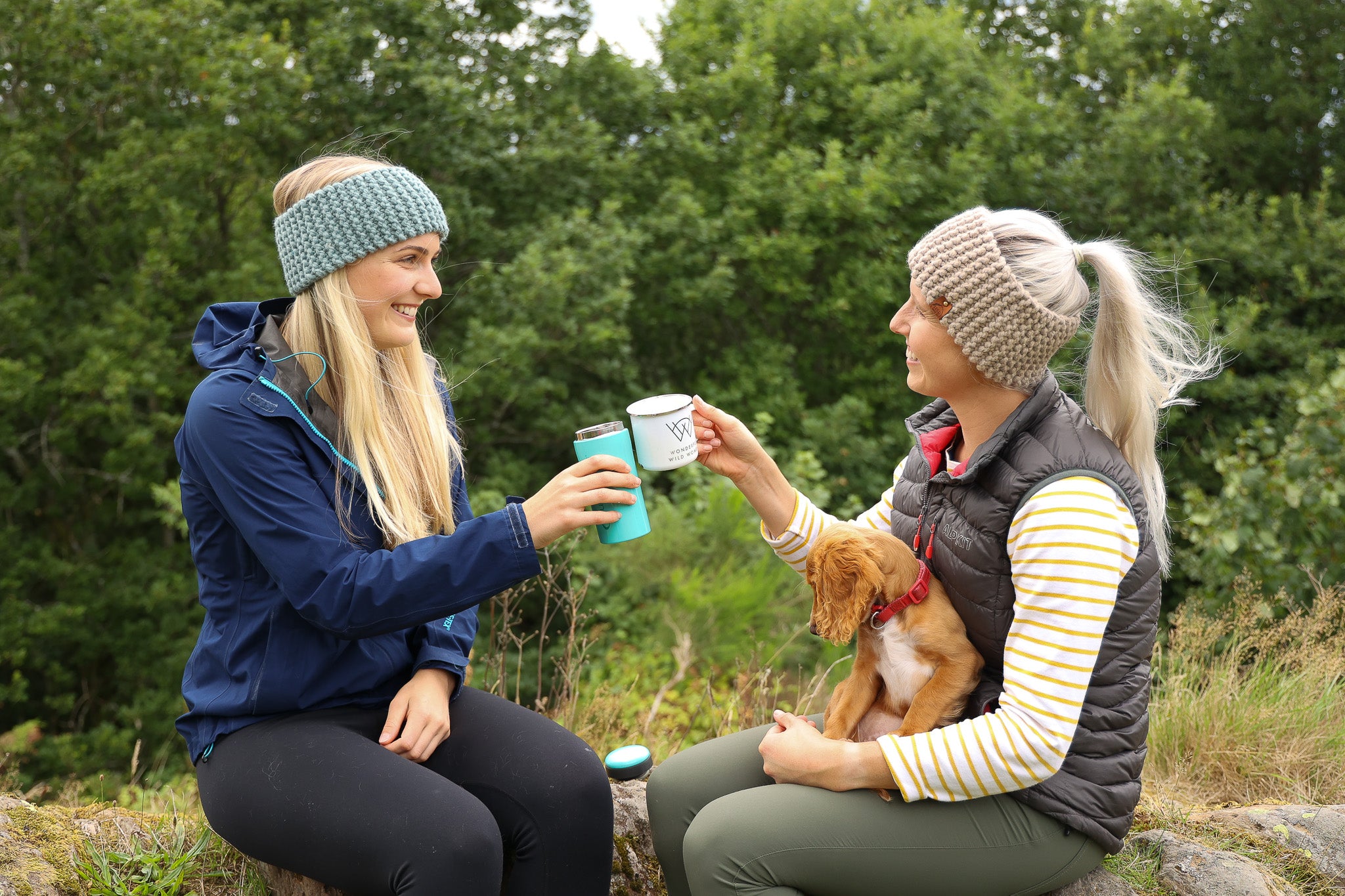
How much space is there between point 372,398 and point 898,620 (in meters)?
1.32

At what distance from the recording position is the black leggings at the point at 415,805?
2.08 m

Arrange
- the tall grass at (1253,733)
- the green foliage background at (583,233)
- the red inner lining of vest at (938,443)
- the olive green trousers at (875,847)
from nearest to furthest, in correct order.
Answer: the olive green trousers at (875,847) < the red inner lining of vest at (938,443) < the tall grass at (1253,733) < the green foliage background at (583,233)

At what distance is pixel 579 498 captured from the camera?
2.14 m

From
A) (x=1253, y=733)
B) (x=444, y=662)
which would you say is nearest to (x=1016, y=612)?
(x=444, y=662)

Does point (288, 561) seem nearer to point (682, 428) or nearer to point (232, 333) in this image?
point (232, 333)

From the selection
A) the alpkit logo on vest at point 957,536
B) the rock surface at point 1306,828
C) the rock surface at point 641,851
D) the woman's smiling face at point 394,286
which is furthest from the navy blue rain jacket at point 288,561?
the rock surface at point 1306,828

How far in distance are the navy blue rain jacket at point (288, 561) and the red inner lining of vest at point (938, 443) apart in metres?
0.97

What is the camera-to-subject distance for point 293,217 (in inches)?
97.5

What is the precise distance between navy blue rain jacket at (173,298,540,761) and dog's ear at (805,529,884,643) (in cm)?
61

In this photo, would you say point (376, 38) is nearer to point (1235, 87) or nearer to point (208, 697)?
point (208, 697)

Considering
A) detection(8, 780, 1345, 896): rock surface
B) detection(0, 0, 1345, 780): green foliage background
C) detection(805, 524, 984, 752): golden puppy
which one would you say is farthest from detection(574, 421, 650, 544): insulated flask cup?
detection(0, 0, 1345, 780): green foliage background

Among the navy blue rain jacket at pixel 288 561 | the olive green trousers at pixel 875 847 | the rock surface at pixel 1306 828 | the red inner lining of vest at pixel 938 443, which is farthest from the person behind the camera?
the rock surface at pixel 1306 828

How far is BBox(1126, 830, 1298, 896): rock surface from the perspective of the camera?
2.57 m

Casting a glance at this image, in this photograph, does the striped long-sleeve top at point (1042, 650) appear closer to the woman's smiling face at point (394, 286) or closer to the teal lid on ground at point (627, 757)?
the teal lid on ground at point (627, 757)
